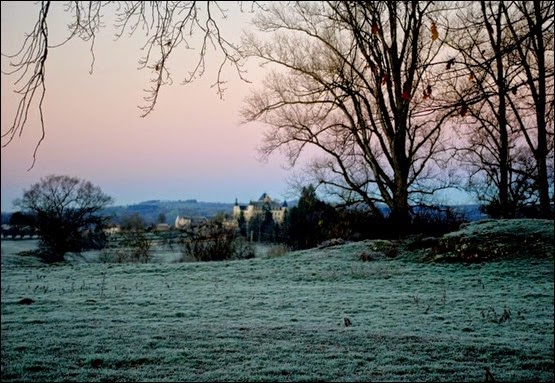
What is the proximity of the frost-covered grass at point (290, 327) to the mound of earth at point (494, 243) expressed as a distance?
700 mm

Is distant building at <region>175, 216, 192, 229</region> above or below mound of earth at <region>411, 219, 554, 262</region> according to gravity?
above

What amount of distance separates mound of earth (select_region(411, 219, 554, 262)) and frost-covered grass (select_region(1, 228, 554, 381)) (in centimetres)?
70

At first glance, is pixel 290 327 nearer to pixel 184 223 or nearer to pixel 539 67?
pixel 539 67

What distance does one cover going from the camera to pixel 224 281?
42.5 ft

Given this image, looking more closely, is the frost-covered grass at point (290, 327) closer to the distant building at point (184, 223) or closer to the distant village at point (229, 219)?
the distant village at point (229, 219)

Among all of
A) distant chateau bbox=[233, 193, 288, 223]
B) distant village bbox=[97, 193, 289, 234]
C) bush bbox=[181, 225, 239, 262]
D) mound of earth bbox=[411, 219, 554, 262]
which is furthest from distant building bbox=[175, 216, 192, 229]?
mound of earth bbox=[411, 219, 554, 262]

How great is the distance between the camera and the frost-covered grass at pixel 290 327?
4.72 m

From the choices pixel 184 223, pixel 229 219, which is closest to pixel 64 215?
pixel 229 219

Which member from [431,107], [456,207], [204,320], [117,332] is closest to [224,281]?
[204,320]

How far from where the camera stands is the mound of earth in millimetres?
13812

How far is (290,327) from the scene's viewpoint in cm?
673

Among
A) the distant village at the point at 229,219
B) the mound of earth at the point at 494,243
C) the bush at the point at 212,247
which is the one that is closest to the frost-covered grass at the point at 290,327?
the mound of earth at the point at 494,243

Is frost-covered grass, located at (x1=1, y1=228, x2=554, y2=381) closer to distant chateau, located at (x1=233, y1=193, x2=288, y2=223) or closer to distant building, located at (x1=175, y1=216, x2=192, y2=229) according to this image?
distant chateau, located at (x1=233, y1=193, x2=288, y2=223)

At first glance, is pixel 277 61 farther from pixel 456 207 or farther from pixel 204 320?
pixel 204 320
